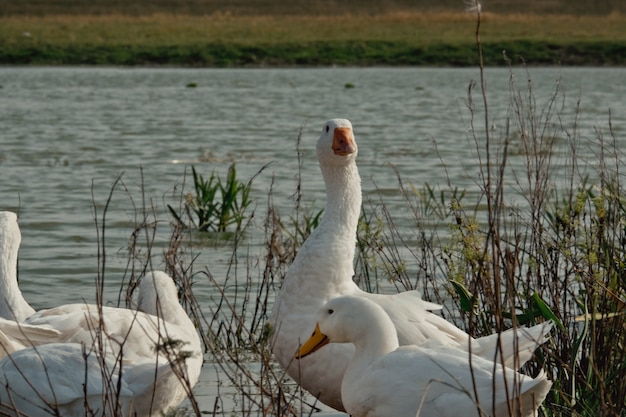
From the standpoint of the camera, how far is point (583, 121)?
2117cm

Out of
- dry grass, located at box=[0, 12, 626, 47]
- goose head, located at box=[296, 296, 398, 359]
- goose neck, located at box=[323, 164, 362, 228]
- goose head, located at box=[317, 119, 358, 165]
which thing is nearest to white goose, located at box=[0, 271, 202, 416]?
goose head, located at box=[296, 296, 398, 359]

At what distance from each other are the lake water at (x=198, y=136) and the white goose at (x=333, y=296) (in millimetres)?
612

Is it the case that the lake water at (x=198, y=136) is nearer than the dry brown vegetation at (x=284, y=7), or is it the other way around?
the lake water at (x=198, y=136)

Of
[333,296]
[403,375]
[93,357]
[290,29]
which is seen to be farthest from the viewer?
[290,29]

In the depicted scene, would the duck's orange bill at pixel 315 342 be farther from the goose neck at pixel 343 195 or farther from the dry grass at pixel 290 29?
the dry grass at pixel 290 29

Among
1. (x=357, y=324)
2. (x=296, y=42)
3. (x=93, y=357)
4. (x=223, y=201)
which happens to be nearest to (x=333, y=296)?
(x=357, y=324)

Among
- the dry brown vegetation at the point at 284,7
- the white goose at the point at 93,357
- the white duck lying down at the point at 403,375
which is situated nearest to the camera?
the white duck lying down at the point at 403,375

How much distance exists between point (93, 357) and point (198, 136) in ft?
54.4

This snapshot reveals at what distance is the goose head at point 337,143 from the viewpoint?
6.40 metres

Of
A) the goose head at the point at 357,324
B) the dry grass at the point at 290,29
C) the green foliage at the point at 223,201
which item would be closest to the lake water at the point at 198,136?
the green foliage at the point at 223,201

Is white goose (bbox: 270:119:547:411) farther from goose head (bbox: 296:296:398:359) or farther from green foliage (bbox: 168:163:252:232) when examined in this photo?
green foliage (bbox: 168:163:252:232)

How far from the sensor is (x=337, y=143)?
6.43 meters

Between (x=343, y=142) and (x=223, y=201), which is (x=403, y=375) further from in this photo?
(x=223, y=201)

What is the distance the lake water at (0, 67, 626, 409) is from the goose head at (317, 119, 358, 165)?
1.83ft
